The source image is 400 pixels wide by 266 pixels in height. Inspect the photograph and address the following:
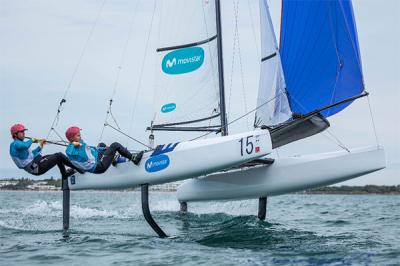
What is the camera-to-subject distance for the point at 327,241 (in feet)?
25.9

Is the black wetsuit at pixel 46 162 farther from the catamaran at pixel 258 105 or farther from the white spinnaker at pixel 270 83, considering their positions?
the white spinnaker at pixel 270 83

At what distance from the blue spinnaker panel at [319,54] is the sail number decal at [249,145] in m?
1.40

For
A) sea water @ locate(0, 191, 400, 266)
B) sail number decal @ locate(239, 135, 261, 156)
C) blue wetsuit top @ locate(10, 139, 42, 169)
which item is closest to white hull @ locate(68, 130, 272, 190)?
sail number decal @ locate(239, 135, 261, 156)

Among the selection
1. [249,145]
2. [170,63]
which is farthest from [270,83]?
[249,145]

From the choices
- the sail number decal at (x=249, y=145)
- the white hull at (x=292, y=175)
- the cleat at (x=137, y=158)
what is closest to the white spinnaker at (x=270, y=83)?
the white hull at (x=292, y=175)

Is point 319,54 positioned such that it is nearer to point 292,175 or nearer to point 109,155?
point 292,175

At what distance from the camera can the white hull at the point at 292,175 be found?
9.17 meters

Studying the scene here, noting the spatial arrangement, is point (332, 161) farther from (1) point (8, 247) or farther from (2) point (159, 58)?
(1) point (8, 247)

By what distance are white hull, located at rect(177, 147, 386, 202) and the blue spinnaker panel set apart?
755 millimetres

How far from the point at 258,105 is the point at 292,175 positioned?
1.31m

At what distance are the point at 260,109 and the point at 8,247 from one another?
4585mm

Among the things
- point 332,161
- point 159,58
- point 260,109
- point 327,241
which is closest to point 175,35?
point 159,58

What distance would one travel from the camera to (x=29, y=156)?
347 inches

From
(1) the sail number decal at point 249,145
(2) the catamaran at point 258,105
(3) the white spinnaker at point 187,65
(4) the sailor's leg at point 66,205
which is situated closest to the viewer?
(1) the sail number decal at point 249,145
